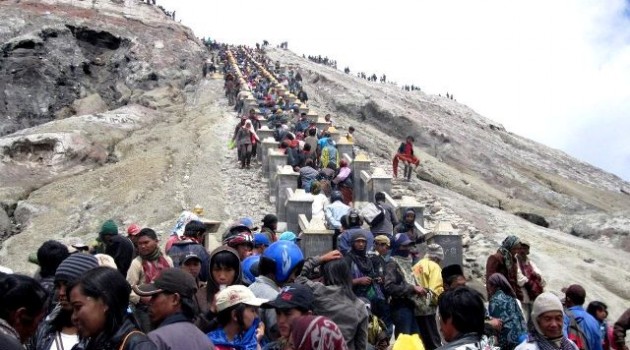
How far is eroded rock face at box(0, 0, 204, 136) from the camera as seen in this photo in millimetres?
35281

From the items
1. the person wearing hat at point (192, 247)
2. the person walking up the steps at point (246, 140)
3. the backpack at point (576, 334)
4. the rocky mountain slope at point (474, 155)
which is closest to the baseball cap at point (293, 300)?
the person wearing hat at point (192, 247)

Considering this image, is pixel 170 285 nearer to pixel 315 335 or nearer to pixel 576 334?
pixel 315 335

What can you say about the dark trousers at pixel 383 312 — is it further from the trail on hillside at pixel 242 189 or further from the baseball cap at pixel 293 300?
the trail on hillside at pixel 242 189

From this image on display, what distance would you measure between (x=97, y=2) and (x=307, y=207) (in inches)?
1423

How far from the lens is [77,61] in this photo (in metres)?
38.1

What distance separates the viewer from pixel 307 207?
13.3 m

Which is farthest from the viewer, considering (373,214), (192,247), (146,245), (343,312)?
(373,214)

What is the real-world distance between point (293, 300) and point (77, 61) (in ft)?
121

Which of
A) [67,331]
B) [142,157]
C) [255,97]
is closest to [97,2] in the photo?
[255,97]

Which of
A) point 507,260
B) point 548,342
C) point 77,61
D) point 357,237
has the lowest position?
point 77,61

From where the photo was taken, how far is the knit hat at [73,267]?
4676 mm

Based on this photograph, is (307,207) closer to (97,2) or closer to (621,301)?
(621,301)

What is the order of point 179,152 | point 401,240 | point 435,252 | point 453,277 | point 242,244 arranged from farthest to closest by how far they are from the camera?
point 179,152 < point 401,240 < point 435,252 < point 242,244 < point 453,277

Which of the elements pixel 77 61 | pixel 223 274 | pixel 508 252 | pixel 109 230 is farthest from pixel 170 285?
pixel 77 61
